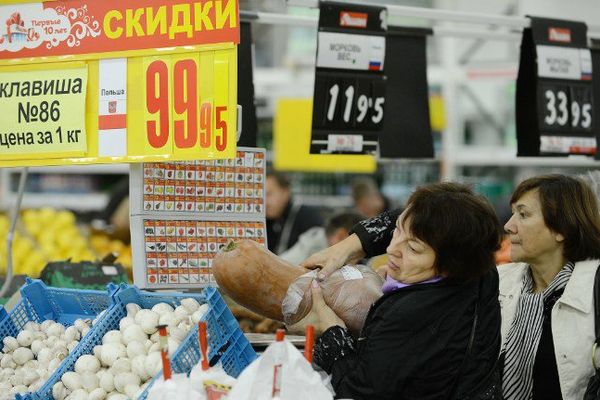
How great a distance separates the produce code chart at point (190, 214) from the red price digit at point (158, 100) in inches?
5.0

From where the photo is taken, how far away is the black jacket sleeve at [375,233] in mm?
3125

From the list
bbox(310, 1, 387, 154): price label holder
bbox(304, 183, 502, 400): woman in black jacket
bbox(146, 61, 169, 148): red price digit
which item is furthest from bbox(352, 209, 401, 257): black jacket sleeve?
bbox(310, 1, 387, 154): price label holder

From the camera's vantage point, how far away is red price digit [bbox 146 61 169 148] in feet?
10.5

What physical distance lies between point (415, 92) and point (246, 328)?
1696mm

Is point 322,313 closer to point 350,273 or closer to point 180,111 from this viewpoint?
point 350,273

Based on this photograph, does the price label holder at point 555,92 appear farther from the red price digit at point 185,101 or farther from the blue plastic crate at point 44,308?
the blue plastic crate at point 44,308

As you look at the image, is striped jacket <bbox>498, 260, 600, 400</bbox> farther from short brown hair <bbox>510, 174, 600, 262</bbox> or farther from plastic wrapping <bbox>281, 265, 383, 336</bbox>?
plastic wrapping <bbox>281, 265, 383, 336</bbox>

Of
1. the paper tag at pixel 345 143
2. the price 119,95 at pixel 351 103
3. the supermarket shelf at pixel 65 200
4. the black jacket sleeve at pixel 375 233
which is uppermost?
the price 119,95 at pixel 351 103

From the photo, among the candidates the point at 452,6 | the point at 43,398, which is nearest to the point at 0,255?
the point at 43,398

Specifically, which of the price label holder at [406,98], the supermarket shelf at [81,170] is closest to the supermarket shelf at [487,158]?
the supermarket shelf at [81,170]

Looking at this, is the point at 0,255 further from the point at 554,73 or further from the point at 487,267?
the point at 487,267

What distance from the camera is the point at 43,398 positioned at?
110 inches

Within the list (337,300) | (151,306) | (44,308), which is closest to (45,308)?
(44,308)

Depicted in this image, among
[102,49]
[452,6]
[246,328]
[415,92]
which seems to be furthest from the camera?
[452,6]
